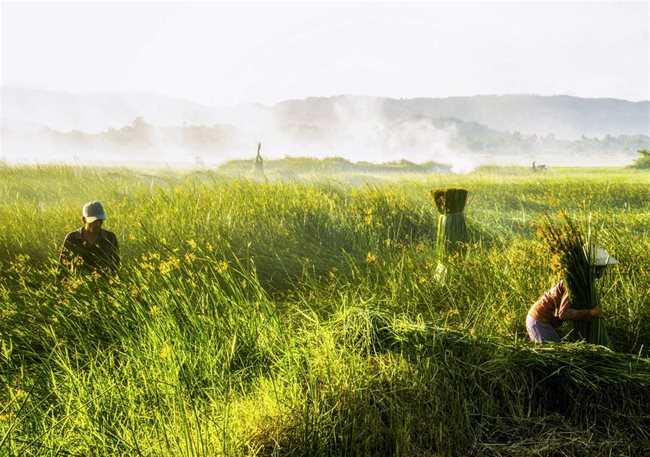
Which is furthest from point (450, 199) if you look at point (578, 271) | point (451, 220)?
point (578, 271)

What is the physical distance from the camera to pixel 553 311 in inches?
171

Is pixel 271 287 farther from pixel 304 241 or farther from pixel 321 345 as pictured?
pixel 321 345

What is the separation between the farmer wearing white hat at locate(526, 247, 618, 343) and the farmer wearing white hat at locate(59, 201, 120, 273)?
3966mm

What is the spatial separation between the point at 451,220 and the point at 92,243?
3.84 meters

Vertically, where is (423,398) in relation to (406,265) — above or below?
below

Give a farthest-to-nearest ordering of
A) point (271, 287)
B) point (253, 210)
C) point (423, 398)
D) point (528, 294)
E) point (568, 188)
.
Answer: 1. point (568, 188)
2. point (253, 210)
3. point (271, 287)
4. point (528, 294)
5. point (423, 398)

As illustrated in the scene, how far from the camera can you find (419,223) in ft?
31.3

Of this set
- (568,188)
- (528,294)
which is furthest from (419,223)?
(568,188)

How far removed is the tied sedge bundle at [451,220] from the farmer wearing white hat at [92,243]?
3.47m

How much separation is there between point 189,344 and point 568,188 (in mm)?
16352

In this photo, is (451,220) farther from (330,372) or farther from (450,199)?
(330,372)

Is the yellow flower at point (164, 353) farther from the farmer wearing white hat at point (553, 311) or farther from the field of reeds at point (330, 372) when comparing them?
the farmer wearing white hat at point (553, 311)

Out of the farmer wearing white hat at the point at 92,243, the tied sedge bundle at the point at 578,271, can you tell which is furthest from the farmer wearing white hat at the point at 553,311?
the farmer wearing white hat at the point at 92,243

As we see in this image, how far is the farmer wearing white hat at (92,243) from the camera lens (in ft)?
18.5
